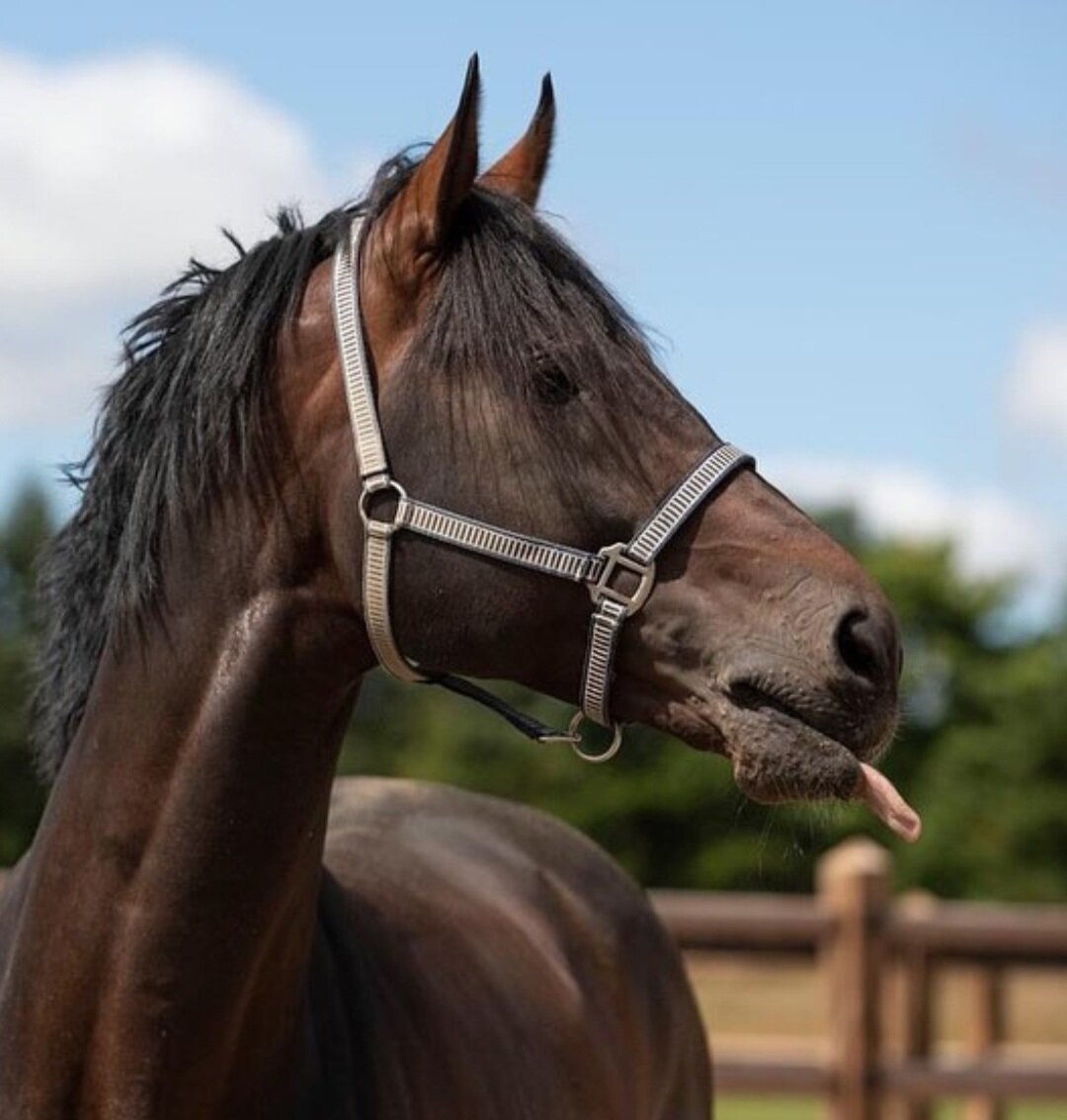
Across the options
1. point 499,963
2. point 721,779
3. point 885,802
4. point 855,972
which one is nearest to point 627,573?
point 885,802

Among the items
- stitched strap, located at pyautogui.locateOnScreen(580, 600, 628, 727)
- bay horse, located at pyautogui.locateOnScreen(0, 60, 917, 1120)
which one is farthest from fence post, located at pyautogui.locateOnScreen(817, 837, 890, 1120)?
stitched strap, located at pyautogui.locateOnScreen(580, 600, 628, 727)

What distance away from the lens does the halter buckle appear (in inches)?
107

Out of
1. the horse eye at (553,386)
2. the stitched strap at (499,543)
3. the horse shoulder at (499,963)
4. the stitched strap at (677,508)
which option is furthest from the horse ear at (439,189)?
the horse shoulder at (499,963)

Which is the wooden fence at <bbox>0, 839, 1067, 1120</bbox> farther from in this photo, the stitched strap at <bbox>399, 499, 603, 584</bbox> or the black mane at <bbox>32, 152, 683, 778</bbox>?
the stitched strap at <bbox>399, 499, 603, 584</bbox>

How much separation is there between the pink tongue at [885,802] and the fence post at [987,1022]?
681 centimetres

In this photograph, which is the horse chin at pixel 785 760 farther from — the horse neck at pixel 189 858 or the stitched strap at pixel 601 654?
the horse neck at pixel 189 858

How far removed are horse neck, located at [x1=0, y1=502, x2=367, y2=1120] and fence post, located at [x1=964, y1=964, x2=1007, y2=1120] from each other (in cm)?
680

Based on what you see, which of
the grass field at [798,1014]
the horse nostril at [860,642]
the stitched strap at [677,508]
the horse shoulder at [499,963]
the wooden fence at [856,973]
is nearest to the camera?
the horse nostril at [860,642]

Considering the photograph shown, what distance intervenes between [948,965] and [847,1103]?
1079mm

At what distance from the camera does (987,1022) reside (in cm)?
964

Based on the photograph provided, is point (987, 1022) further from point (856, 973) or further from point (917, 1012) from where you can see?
point (856, 973)

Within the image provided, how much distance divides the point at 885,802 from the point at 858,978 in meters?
5.81

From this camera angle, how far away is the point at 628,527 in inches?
108

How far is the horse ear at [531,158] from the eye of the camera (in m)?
3.35
